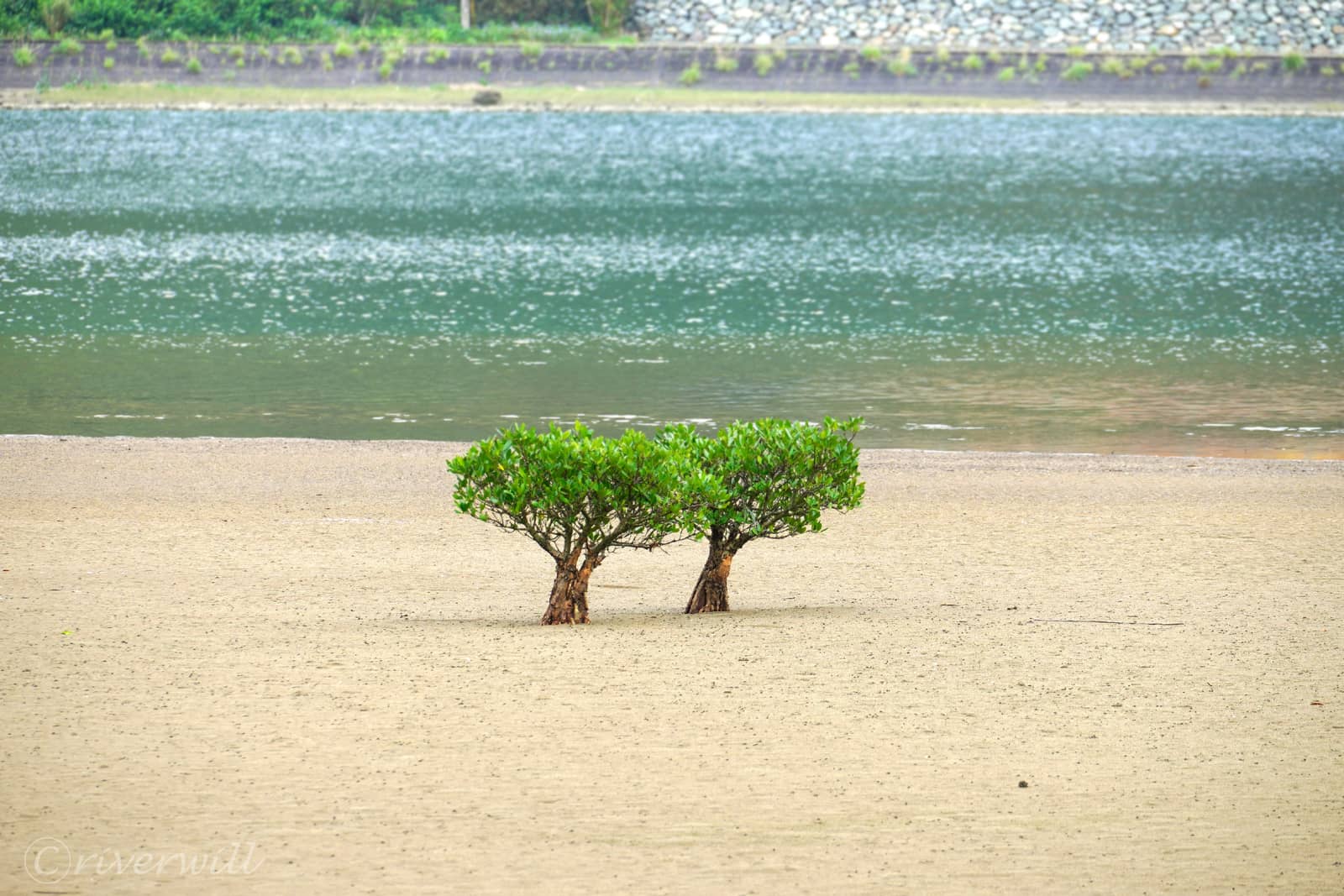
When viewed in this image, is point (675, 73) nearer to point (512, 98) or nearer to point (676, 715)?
point (512, 98)

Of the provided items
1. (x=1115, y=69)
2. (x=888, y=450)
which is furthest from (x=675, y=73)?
(x=888, y=450)

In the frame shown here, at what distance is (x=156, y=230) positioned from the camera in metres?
35.1

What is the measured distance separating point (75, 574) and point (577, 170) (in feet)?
127

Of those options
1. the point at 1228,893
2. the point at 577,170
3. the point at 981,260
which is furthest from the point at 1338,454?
the point at 577,170

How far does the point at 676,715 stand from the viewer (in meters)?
6.64

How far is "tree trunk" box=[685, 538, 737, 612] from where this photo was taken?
8.62 m

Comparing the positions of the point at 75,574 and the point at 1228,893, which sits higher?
the point at 1228,893

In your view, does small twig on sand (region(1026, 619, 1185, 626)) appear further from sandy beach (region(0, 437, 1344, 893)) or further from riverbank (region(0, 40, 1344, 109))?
riverbank (region(0, 40, 1344, 109))

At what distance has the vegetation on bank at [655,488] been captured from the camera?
7.84 metres

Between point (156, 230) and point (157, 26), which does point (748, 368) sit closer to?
point (156, 230)

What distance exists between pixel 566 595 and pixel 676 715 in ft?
5.71

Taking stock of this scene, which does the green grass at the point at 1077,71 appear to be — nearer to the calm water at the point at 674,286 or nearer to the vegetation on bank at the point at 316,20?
the calm water at the point at 674,286

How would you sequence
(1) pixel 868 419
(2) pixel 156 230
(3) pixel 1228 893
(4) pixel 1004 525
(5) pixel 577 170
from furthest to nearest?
(5) pixel 577 170
(2) pixel 156 230
(1) pixel 868 419
(4) pixel 1004 525
(3) pixel 1228 893

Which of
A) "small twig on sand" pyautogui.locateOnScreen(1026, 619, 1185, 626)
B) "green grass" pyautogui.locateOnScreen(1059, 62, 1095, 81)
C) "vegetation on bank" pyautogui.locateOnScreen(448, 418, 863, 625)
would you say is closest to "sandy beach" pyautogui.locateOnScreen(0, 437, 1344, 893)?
"small twig on sand" pyautogui.locateOnScreen(1026, 619, 1185, 626)
